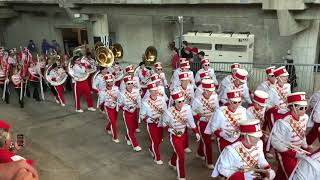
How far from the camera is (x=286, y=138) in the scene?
5.69 m

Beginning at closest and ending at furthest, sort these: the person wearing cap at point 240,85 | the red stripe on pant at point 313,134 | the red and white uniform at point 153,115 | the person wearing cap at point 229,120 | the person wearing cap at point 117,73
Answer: the person wearing cap at point 229,120 → the red stripe on pant at point 313,134 → the red and white uniform at point 153,115 → the person wearing cap at point 240,85 → the person wearing cap at point 117,73

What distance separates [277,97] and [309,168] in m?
3.43

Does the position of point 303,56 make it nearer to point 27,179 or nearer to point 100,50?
point 100,50

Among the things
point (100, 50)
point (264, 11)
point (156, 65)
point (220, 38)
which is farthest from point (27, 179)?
point (220, 38)

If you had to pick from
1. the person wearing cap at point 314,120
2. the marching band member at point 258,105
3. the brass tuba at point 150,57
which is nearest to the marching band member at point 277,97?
the person wearing cap at point 314,120

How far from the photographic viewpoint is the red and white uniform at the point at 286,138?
5.55 metres

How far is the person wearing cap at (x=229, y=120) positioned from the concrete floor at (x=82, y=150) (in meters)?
1.31

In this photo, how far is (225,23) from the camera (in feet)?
47.0

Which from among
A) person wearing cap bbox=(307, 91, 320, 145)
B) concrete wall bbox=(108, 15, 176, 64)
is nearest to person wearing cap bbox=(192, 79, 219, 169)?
person wearing cap bbox=(307, 91, 320, 145)

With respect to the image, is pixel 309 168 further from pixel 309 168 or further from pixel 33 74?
pixel 33 74

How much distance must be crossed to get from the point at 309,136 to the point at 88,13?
1066cm

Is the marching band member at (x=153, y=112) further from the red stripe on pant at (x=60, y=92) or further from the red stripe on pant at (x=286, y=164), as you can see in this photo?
the red stripe on pant at (x=60, y=92)

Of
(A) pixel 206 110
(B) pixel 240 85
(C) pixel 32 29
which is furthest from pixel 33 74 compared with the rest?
(C) pixel 32 29

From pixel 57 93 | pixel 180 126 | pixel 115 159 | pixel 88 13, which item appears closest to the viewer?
pixel 180 126
